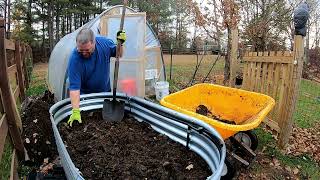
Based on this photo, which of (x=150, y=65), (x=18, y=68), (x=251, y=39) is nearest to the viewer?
(x=18, y=68)

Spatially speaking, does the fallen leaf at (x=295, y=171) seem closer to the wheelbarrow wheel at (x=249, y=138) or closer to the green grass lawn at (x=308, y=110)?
the wheelbarrow wheel at (x=249, y=138)

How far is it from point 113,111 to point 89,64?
97 centimetres

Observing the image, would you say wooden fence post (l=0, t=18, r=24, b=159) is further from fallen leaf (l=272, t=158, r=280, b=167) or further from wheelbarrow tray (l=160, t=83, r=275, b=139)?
fallen leaf (l=272, t=158, r=280, b=167)

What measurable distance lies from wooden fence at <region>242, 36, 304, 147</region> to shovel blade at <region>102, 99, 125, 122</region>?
272cm

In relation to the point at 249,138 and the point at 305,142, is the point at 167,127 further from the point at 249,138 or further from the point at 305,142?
the point at 305,142

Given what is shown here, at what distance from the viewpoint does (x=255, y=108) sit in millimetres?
5125

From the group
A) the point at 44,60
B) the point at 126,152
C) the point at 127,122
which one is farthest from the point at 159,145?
the point at 44,60

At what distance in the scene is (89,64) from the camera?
498 cm

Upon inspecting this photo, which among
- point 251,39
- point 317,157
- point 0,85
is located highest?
point 251,39

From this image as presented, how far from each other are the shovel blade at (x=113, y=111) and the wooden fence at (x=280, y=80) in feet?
8.91

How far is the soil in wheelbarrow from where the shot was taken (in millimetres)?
2928

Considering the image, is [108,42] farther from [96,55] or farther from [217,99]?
[217,99]

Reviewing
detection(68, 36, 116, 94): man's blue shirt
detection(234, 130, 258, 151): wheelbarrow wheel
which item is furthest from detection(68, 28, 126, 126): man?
detection(234, 130, 258, 151): wheelbarrow wheel

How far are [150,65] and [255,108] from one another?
5783mm
